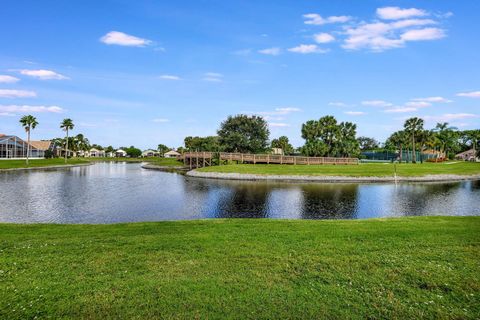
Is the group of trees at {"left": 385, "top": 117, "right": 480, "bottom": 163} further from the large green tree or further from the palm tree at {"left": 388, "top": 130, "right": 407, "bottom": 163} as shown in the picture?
the large green tree

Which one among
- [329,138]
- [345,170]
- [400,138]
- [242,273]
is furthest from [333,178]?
[400,138]

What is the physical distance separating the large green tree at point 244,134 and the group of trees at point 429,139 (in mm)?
44291

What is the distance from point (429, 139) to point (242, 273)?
115 meters

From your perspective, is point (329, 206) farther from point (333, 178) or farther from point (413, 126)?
point (413, 126)

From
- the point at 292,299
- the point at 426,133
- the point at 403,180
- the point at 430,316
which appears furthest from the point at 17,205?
the point at 426,133

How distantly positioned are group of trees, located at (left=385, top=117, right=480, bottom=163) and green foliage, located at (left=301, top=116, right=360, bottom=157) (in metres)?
16.3

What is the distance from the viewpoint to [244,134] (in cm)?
10812

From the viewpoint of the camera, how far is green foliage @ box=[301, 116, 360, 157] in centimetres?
10269

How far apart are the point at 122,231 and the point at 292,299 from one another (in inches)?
372

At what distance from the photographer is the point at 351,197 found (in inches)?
1550

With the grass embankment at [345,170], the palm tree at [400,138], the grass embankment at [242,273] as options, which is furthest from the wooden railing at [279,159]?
the grass embankment at [242,273]

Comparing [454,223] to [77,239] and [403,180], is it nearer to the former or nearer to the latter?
[77,239]

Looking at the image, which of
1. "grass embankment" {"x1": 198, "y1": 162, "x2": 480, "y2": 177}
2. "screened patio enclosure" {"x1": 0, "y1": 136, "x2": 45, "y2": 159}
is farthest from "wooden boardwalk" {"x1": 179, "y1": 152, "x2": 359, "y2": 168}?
"screened patio enclosure" {"x1": 0, "y1": 136, "x2": 45, "y2": 159}

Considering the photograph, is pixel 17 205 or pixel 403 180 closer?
pixel 17 205
